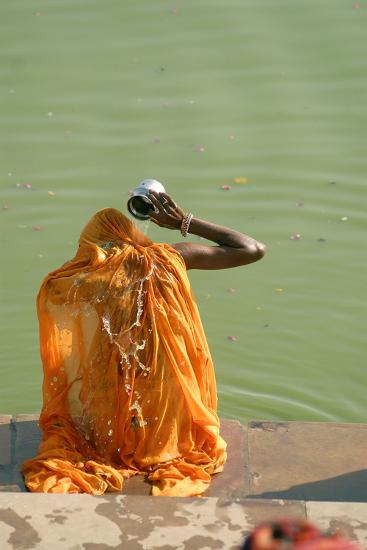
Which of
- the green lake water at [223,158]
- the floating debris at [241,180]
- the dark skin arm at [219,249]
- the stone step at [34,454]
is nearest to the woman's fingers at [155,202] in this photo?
the dark skin arm at [219,249]

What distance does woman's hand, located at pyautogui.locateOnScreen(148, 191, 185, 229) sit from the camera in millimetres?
5199

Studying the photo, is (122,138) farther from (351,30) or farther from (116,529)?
(116,529)

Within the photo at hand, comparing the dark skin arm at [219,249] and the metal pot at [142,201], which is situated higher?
the metal pot at [142,201]

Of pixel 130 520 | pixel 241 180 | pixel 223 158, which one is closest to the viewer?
pixel 130 520

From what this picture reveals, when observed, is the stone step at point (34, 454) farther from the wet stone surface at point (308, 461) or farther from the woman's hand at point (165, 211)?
the woman's hand at point (165, 211)

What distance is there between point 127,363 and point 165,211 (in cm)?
71

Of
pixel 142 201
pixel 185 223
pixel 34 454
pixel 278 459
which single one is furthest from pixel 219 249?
pixel 34 454

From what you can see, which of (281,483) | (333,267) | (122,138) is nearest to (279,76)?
(122,138)

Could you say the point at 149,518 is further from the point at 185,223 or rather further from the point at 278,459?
the point at 185,223

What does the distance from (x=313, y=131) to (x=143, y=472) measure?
4712 mm

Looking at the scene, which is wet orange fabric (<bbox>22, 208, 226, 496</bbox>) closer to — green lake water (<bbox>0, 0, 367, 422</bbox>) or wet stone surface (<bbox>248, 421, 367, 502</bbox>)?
wet stone surface (<bbox>248, 421, 367, 502</bbox>)

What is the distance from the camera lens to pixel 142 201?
518 cm

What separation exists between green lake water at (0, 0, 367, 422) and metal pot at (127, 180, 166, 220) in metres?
1.61

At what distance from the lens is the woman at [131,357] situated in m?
5.21
